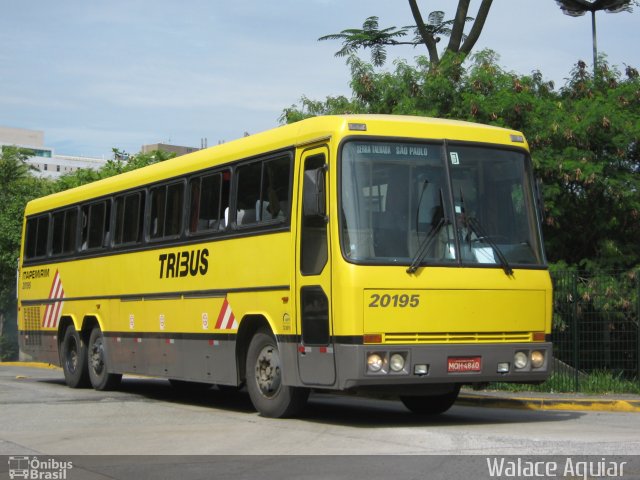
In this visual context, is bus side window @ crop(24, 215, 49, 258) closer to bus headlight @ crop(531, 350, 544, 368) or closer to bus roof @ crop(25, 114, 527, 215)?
bus roof @ crop(25, 114, 527, 215)

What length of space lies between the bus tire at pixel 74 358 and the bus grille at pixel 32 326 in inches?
48.4

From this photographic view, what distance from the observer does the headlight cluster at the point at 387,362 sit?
1120 centimetres

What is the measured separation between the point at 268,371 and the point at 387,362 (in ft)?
6.70

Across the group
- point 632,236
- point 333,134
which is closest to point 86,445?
point 333,134

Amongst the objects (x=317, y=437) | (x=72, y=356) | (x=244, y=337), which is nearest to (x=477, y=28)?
(x=72, y=356)

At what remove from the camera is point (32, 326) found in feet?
68.9

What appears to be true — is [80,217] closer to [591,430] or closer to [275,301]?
[275,301]

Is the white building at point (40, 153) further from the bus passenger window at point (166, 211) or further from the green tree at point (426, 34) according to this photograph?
the bus passenger window at point (166, 211)

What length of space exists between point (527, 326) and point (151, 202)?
257 inches

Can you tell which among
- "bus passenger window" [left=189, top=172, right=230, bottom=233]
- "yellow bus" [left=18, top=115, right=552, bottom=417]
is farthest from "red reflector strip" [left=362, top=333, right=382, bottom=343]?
"bus passenger window" [left=189, top=172, right=230, bottom=233]

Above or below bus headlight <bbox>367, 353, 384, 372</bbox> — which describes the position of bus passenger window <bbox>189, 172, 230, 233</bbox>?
above

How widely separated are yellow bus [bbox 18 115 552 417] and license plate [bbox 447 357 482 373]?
0.05 ft

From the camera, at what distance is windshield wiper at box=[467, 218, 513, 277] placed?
471 inches

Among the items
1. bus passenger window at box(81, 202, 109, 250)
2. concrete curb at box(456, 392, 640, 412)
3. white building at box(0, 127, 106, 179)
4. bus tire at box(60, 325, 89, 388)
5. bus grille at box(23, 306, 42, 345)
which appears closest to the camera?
concrete curb at box(456, 392, 640, 412)
